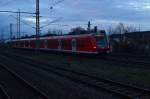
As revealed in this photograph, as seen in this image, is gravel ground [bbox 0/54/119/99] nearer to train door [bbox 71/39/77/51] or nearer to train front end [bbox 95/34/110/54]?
train front end [bbox 95/34/110/54]

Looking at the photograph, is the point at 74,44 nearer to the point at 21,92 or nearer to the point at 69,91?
the point at 21,92

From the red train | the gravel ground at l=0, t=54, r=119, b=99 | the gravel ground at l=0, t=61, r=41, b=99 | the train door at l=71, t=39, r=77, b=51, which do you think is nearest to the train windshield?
the red train

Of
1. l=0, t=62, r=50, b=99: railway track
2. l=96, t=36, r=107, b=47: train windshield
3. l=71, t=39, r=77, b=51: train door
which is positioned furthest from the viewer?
l=71, t=39, r=77, b=51: train door

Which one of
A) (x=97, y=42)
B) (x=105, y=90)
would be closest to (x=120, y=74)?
(x=105, y=90)

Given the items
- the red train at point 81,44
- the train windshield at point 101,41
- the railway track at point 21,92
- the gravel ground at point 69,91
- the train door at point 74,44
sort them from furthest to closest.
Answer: the train door at point 74,44 → the train windshield at point 101,41 → the red train at point 81,44 → the railway track at point 21,92 → the gravel ground at point 69,91

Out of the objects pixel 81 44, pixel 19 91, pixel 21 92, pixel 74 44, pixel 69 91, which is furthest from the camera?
pixel 74 44

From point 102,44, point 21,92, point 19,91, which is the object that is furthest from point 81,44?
point 21,92

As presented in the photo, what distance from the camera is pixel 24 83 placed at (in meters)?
20.2

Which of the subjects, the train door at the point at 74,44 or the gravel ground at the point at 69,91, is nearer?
the gravel ground at the point at 69,91

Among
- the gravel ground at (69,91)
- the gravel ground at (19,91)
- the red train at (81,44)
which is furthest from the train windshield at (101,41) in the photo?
the gravel ground at (19,91)

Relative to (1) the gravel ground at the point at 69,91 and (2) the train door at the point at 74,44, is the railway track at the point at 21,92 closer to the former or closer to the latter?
(1) the gravel ground at the point at 69,91

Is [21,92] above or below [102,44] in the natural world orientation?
below

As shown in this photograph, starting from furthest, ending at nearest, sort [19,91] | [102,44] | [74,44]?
[74,44]
[102,44]
[19,91]

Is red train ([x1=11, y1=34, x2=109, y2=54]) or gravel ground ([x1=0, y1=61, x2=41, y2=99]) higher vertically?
red train ([x1=11, y1=34, x2=109, y2=54])
